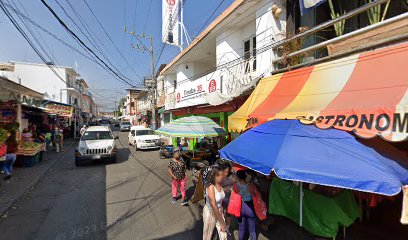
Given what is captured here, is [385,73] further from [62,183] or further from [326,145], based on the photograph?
[62,183]

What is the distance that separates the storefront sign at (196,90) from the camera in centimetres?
1087

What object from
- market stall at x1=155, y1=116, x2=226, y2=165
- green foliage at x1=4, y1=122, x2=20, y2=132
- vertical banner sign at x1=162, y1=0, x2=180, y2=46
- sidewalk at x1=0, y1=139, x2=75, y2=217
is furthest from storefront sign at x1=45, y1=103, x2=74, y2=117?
market stall at x1=155, y1=116, x2=226, y2=165

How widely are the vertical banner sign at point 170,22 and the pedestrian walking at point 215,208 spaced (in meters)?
10.7

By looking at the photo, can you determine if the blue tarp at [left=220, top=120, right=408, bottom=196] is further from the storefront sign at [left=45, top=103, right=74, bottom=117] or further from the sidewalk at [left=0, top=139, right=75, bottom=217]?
the storefront sign at [left=45, top=103, right=74, bottom=117]

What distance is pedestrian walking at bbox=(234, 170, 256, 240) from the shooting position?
407cm

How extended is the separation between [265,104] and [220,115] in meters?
5.50

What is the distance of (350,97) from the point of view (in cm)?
379

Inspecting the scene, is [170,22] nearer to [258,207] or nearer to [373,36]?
[373,36]

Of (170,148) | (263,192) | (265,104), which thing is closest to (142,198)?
(263,192)

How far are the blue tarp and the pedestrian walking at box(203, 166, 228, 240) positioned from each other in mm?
559

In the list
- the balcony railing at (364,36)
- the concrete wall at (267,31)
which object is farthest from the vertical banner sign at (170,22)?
the balcony railing at (364,36)

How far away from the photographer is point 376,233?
4809 millimetres

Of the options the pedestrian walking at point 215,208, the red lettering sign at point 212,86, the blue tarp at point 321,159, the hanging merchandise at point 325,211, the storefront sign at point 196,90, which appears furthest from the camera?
the storefront sign at point 196,90

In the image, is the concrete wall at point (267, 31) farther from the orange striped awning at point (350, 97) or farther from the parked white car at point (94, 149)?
the parked white car at point (94, 149)
